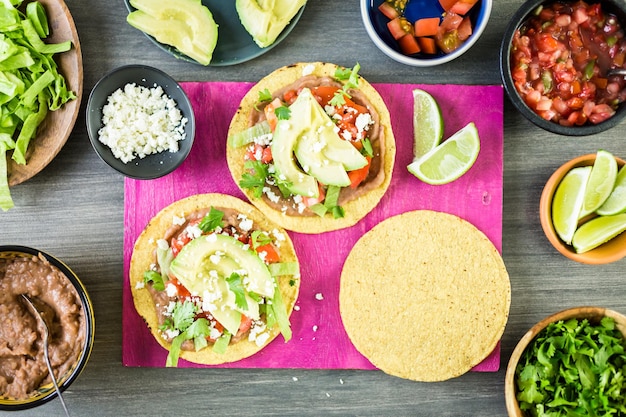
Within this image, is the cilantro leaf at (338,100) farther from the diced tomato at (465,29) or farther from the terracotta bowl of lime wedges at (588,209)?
the terracotta bowl of lime wedges at (588,209)

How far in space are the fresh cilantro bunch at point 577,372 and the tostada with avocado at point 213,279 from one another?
116 cm

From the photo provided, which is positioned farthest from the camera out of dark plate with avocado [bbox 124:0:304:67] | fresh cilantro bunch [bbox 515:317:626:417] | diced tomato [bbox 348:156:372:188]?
dark plate with avocado [bbox 124:0:304:67]

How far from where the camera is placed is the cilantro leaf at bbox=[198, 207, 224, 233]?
2891 mm

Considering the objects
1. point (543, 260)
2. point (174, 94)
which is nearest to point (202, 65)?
point (174, 94)

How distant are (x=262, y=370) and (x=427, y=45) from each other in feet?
5.87

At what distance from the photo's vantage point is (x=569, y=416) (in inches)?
109

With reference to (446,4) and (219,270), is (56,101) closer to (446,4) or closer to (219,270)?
(219,270)

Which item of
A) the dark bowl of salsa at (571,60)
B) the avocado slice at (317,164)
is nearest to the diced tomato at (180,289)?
the avocado slice at (317,164)

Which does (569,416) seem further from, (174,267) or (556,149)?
(174,267)

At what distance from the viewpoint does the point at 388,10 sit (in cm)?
304

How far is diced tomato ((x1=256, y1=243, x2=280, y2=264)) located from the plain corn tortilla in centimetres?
37

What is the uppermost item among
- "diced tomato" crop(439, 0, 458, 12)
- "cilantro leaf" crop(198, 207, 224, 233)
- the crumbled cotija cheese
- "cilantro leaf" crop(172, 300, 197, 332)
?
"diced tomato" crop(439, 0, 458, 12)

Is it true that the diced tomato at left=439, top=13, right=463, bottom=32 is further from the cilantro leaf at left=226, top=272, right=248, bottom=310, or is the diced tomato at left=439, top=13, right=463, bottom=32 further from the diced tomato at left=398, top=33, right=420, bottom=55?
the cilantro leaf at left=226, top=272, right=248, bottom=310

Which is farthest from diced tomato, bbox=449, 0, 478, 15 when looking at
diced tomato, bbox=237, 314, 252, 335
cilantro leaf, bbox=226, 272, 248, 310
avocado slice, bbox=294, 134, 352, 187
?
diced tomato, bbox=237, 314, 252, 335
